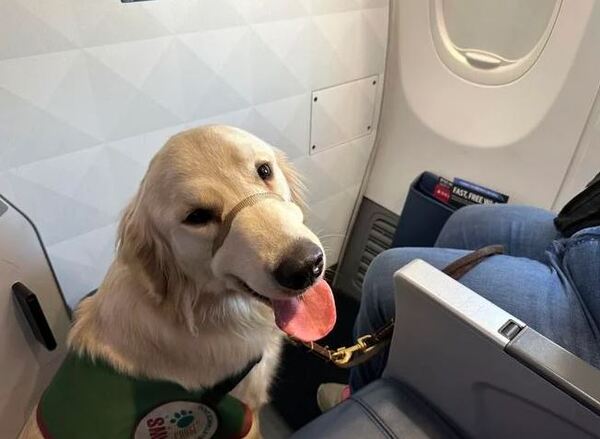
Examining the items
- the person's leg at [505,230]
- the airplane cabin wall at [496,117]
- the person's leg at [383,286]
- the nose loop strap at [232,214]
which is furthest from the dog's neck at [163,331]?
the airplane cabin wall at [496,117]

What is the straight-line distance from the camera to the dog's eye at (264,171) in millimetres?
812

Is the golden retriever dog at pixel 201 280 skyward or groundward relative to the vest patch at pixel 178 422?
skyward

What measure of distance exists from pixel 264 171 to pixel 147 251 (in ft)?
0.77

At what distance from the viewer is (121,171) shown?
115 centimetres

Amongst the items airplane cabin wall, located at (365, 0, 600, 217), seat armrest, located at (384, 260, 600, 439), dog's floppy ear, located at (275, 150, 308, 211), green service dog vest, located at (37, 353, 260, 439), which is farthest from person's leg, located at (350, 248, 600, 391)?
airplane cabin wall, located at (365, 0, 600, 217)

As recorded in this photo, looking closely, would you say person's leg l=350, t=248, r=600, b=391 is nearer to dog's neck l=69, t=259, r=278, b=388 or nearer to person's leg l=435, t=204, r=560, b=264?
person's leg l=435, t=204, r=560, b=264

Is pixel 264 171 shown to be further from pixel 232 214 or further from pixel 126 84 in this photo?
pixel 126 84

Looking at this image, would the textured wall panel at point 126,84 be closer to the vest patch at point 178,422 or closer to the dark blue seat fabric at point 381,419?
the vest patch at point 178,422

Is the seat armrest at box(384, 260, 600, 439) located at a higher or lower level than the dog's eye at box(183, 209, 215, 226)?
lower

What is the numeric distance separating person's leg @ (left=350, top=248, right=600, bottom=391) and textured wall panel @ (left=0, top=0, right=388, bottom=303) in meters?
0.57

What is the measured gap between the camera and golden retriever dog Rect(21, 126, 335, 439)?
726mm

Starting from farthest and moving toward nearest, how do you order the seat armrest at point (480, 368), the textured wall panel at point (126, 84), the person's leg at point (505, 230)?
the person's leg at point (505, 230) → the textured wall panel at point (126, 84) → the seat armrest at point (480, 368)

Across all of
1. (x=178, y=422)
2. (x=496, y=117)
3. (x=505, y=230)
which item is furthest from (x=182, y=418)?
(x=496, y=117)

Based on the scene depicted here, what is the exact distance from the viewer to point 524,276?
0.81 meters
